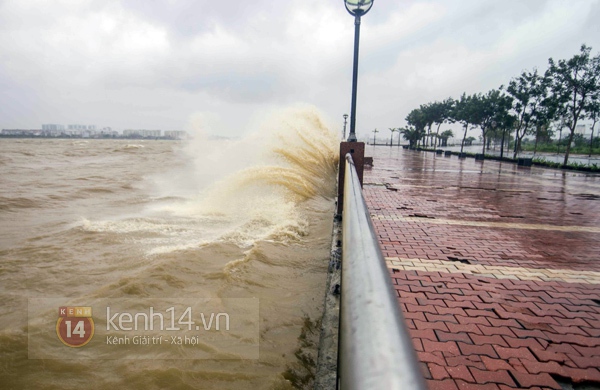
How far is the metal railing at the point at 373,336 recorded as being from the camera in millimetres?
464

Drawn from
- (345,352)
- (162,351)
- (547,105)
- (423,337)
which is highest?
(547,105)

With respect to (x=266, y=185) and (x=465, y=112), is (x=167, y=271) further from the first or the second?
(x=465, y=112)

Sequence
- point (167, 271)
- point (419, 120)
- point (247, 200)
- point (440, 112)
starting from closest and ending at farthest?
point (167, 271)
point (247, 200)
point (440, 112)
point (419, 120)

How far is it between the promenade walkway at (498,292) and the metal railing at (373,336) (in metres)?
1.87

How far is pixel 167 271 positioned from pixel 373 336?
15.4ft

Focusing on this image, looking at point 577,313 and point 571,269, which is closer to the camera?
point 577,313

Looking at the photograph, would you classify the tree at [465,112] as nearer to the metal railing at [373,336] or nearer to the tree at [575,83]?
the tree at [575,83]

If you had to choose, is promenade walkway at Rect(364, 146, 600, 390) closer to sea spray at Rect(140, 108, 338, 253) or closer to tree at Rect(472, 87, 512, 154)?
sea spray at Rect(140, 108, 338, 253)

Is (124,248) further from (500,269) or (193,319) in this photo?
(500,269)

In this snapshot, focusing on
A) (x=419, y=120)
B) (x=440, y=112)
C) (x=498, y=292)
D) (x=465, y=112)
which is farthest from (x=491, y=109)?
(x=498, y=292)

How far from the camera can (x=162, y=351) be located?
319 centimetres

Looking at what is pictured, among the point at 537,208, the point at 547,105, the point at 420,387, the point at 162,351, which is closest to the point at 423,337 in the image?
the point at 162,351

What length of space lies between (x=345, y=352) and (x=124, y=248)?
6.05 metres

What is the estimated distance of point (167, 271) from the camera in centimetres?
478
